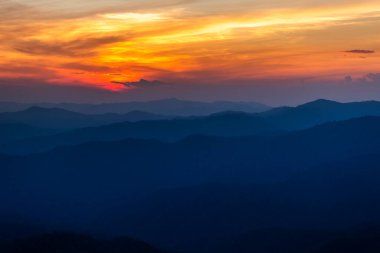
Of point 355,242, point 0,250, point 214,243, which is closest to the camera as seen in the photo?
point 0,250

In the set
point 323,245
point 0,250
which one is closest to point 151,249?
point 0,250

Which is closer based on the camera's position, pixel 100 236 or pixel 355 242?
pixel 355 242

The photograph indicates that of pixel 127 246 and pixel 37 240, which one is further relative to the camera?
pixel 127 246

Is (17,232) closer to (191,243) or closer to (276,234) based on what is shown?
(191,243)

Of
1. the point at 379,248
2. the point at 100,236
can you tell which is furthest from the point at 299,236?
the point at 100,236

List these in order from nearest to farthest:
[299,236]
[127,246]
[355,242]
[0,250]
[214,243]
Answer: [0,250] < [127,246] < [355,242] < [299,236] < [214,243]

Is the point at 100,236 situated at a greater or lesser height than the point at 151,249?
lesser

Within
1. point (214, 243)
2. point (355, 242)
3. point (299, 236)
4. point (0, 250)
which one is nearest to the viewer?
point (0, 250)

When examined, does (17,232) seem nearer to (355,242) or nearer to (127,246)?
(127,246)

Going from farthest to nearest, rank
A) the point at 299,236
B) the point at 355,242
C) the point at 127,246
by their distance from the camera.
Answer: the point at 299,236 < the point at 355,242 < the point at 127,246
